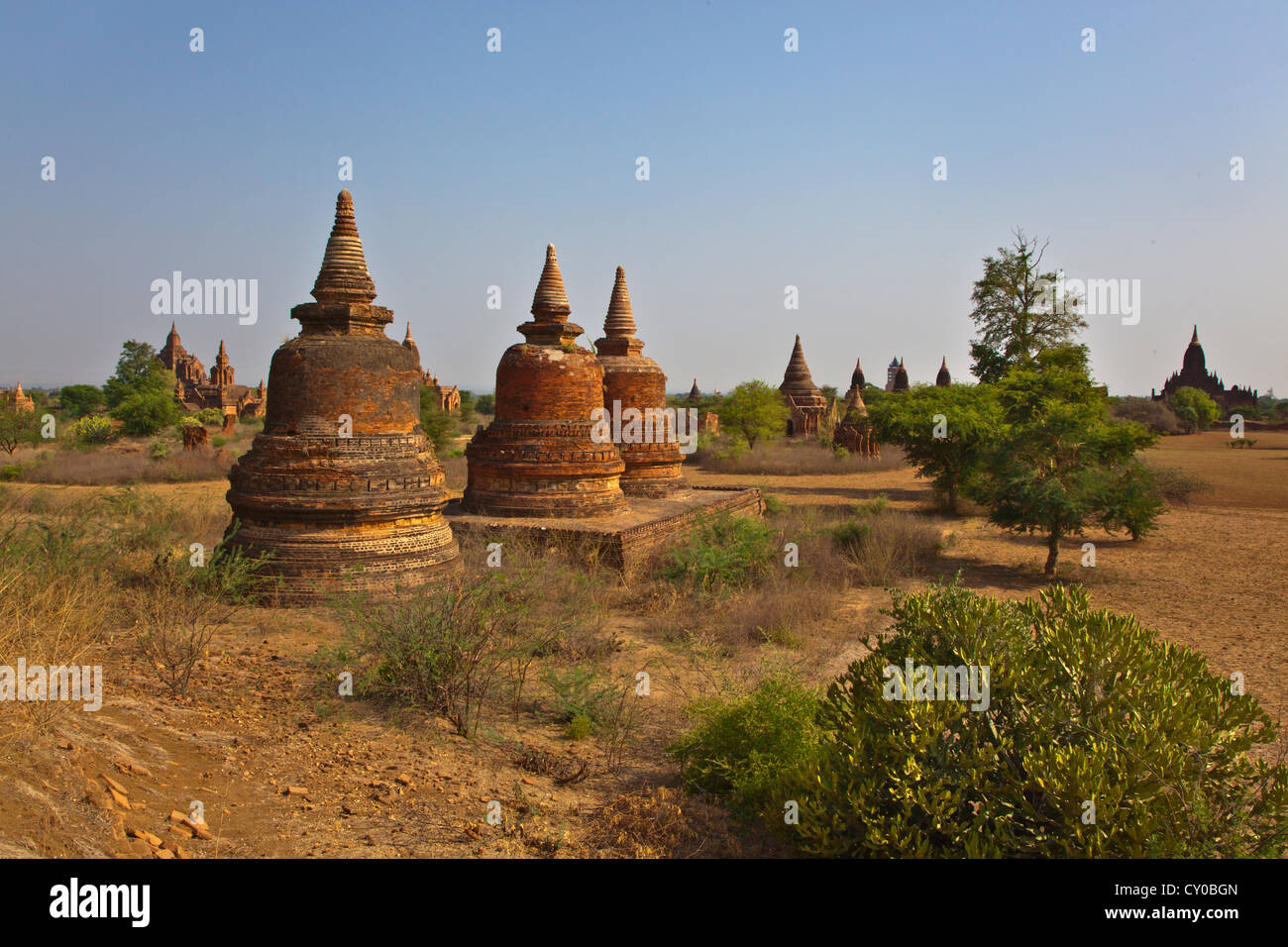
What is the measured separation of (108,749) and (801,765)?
3.66 m

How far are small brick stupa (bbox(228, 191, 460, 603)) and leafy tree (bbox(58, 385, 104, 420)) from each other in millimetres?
51246

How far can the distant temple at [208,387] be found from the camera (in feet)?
166

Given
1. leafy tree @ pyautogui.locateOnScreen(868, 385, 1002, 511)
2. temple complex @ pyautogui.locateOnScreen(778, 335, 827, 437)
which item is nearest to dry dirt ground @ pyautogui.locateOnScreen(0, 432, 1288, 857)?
leafy tree @ pyautogui.locateOnScreen(868, 385, 1002, 511)

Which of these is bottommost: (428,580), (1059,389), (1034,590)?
(1034,590)

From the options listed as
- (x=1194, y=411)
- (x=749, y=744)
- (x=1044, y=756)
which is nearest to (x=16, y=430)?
(x=749, y=744)

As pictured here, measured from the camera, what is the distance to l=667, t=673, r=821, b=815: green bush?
4493 mm

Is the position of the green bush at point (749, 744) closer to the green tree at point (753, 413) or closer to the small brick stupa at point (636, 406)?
the small brick stupa at point (636, 406)

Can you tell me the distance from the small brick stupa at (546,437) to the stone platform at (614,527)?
1.10 feet

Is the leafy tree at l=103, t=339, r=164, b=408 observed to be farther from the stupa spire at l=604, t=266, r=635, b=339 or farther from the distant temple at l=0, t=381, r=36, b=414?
the stupa spire at l=604, t=266, r=635, b=339

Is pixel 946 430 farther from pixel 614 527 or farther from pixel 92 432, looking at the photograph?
pixel 92 432

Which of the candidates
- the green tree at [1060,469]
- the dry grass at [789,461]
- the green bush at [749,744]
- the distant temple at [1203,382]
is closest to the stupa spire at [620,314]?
the green tree at [1060,469]

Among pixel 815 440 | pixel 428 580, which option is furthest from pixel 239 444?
pixel 428 580

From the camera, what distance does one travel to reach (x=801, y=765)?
4.02 meters
